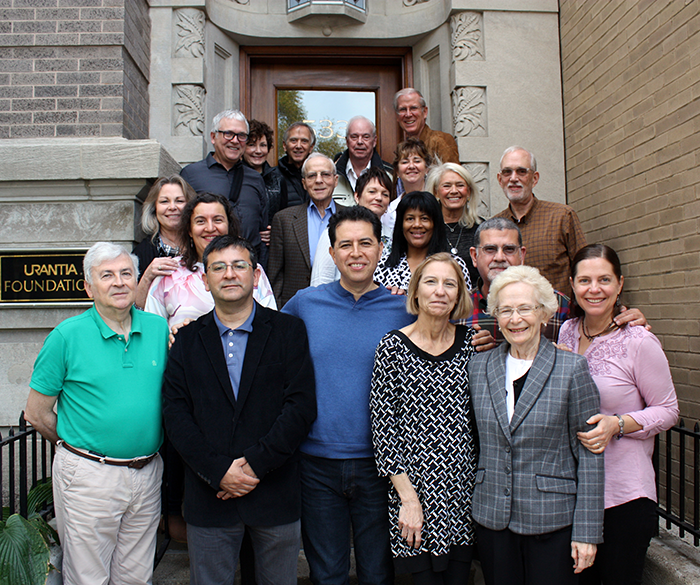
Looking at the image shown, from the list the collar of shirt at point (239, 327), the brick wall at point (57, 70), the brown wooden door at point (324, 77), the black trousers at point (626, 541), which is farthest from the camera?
the brown wooden door at point (324, 77)

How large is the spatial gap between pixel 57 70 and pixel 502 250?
385 centimetres

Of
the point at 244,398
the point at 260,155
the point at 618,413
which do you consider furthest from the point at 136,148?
the point at 618,413

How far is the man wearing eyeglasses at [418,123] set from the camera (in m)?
4.95

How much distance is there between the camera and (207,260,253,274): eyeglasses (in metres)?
2.41

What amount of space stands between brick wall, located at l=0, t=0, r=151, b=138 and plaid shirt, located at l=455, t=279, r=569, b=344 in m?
3.27

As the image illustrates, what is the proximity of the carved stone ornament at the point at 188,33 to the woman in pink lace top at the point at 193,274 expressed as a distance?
10.7 ft

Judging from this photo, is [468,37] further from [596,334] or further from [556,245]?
[596,334]

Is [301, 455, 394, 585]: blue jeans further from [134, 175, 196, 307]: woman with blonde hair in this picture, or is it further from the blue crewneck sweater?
[134, 175, 196, 307]: woman with blonde hair

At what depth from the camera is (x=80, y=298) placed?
4035 mm

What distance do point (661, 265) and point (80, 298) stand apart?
13.5 feet

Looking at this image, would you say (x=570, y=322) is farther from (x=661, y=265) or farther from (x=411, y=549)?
(x=661, y=265)

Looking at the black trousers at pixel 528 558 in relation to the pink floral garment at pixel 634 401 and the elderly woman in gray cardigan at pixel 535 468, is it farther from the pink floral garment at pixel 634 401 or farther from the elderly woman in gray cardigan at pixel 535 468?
Answer: the pink floral garment at pixel 634 401

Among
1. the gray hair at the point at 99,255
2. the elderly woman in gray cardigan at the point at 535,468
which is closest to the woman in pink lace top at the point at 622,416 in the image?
the elderly woman in gray cardigan at the point at 535,468

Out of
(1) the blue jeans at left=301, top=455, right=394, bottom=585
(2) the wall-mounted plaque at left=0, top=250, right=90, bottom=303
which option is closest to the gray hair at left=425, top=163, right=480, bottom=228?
(1) the blue jeans at left=301, top=455, right=394, bottom=585
